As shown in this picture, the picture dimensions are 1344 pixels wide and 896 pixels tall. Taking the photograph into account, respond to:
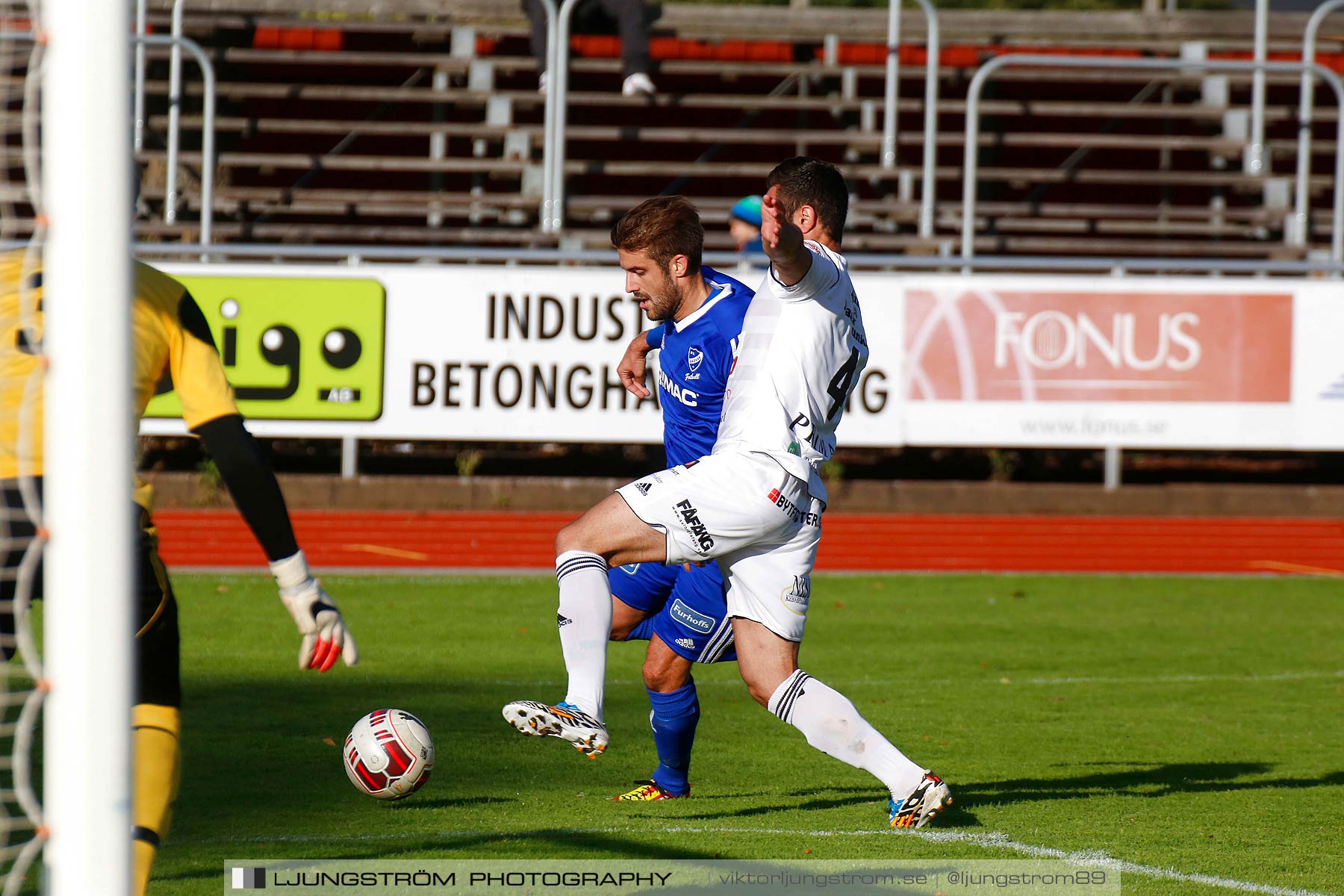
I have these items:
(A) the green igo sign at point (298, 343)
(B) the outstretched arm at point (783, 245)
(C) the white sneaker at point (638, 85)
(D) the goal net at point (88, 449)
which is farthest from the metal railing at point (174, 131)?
(D) the goal net at point (88, 449)

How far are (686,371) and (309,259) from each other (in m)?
11.8

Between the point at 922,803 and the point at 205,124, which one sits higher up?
the point at 205,124

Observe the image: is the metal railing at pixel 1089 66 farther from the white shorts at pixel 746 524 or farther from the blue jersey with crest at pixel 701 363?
the white shorts at pixel 746 524

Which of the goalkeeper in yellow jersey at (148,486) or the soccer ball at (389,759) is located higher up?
the goalkeeper in yellow jersey at (148,486)

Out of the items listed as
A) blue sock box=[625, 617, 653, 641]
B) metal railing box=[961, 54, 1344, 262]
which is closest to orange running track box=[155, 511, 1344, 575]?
metal railing box=[961, 54, 1344, 262]

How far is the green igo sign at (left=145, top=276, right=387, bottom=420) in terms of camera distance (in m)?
13.1

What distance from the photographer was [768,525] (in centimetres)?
482

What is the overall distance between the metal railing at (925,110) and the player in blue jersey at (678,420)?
10.7 meters

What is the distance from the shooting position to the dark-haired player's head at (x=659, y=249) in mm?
5176

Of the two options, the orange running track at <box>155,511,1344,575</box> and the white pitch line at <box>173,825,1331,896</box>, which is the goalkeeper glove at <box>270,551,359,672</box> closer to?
the white pitch line at <box>173,825,1331,896</box>

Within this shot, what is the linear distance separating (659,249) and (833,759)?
7.51 ft

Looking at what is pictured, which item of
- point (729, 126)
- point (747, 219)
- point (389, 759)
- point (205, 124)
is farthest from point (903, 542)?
point (729, 126)

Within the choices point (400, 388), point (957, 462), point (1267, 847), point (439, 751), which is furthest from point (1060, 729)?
point (957, 462)

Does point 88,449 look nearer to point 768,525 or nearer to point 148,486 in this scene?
point 148,486
